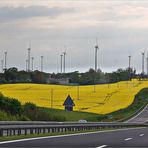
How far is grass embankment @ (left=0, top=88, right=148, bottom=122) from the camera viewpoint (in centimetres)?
7050

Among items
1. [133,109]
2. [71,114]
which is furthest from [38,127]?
[133,109]

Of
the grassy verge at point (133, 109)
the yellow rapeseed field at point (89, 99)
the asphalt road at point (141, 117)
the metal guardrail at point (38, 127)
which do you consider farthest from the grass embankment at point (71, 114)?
the metal guardrail at point (38, 127)

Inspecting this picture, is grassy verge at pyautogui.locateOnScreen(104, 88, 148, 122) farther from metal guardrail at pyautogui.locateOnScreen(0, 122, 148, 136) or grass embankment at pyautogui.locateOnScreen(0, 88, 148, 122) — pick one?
metal guardrail at pyautogui.locateOnScreen(0, 122, 148, 136)

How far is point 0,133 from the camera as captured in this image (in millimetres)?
29406

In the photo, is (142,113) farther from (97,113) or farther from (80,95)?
(80,95)

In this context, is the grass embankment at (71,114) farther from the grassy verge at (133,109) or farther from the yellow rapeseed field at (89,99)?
the yellow rapeseed field at (89,99)

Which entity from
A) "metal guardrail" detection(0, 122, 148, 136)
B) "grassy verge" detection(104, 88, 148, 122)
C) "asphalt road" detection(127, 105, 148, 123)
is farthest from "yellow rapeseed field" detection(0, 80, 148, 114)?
"metal guardrail" detection(0, 122, 148, 136)

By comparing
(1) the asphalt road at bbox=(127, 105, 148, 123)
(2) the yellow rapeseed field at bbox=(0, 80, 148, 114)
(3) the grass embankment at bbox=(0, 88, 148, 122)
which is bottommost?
(1) the asphalt road at bbox=(127, 105, 148, 123)

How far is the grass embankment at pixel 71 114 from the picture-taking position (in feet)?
231

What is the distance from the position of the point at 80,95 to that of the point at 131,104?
1631cm

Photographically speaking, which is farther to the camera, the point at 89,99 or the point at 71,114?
the point at 89,99

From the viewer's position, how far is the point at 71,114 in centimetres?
9338

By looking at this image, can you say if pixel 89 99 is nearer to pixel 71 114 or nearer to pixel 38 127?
pixel 71 114

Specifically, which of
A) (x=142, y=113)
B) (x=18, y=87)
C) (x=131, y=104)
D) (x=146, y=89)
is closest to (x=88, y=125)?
(x=142, y=113)
